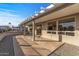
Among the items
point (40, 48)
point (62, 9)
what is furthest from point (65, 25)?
point (62, 9)

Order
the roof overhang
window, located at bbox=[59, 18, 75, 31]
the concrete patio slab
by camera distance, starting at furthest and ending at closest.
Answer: window, located at bbox=[59, 18, 75, 31], the concrete patio slab, the roof overhang

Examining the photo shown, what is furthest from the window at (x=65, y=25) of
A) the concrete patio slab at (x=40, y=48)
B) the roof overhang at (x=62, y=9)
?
the concrete patio slab at (x=40, y=48)

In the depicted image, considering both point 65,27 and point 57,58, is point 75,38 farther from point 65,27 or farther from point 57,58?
point 57,58

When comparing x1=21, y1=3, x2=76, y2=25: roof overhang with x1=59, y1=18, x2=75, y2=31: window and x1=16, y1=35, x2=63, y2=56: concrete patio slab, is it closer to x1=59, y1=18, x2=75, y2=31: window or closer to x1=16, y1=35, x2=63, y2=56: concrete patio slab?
x1=16, y1=35, x2=63, y2=56: concrete patio slab

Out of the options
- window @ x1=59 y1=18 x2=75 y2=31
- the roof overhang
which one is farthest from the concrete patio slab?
window @ x1=59 y1=18 x2=75 y2=31

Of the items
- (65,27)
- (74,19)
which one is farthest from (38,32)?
(74,19)

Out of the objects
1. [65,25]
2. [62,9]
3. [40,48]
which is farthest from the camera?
[65,25]

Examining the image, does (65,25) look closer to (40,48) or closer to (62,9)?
(40,48)

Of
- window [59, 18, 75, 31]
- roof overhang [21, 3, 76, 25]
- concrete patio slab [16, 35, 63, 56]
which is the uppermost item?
roof overhang [21, 3, 76, 25]

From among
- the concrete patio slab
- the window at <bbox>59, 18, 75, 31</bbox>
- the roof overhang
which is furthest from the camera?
the window at <bbox>59, 18, 75, 31</bbox>

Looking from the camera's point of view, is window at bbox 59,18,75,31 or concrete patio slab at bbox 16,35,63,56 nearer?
concrete patio slab at bbox 16,35,63,56

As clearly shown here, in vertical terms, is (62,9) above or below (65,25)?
above

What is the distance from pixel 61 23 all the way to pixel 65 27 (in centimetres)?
95

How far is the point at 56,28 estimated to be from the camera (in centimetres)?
2561
